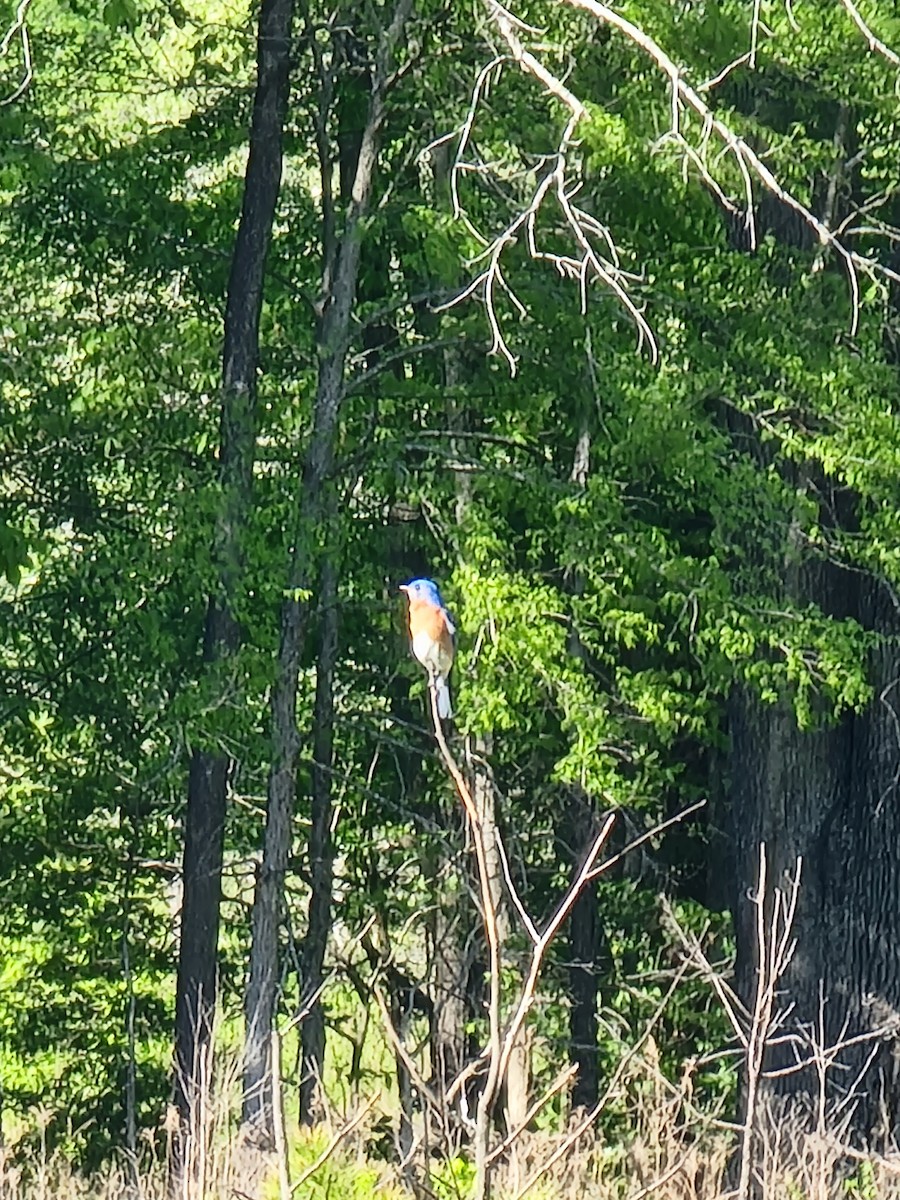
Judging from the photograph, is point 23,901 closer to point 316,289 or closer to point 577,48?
point 316,289

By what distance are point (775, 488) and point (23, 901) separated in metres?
5.71

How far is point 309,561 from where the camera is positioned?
1095 cm

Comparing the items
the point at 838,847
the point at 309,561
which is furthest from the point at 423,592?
the point at 838,847

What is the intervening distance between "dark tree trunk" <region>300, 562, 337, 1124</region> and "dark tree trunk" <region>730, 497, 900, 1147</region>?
2.49 meters

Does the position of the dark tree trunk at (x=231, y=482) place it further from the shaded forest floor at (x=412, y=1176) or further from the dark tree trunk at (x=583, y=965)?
the shaded forest floor at (x=412, y=1176)

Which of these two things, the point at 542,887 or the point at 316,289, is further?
the point at 542,887

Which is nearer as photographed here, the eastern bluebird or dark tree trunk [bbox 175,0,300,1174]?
the eastern bluebird

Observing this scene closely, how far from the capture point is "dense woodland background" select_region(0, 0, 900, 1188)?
10.6 m

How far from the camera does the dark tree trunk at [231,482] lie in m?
10.7

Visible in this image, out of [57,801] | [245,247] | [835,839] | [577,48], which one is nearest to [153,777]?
[57,801]

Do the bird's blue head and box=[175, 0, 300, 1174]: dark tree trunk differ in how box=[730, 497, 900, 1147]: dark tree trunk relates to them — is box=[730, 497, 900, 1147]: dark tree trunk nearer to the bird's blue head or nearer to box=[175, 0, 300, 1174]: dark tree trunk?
box=[175, 0, 300, 1174]: dark tree trunk

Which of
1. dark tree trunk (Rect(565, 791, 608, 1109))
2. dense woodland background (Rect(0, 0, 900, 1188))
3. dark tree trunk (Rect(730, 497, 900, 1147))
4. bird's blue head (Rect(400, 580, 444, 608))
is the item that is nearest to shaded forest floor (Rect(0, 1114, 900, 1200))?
bird's blue head (Rect(400, 580, 444, 608))

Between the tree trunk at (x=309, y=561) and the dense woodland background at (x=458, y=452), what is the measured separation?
0.10ft

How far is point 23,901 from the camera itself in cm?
1354
